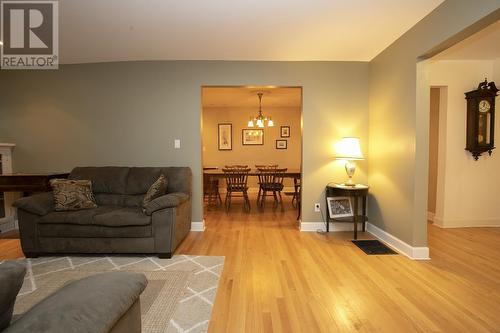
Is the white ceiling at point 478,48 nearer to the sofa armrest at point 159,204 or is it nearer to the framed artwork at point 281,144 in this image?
the sofa armrest at point 159,204

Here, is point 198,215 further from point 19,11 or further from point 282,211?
point 19,11

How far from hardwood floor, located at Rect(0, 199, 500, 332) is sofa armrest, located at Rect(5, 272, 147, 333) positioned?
94 centimetres

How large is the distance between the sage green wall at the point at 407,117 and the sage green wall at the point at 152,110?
403mm

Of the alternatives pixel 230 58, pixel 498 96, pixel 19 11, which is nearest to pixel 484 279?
pixel 498 96

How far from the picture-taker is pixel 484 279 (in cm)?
236

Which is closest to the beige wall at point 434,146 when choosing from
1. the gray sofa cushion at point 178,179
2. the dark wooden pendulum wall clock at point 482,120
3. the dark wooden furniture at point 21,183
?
the dark wooden pendulum wall clock at point 482,120

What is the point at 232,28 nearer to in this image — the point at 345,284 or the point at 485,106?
the point at 345,284

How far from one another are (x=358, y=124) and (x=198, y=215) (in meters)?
2.77

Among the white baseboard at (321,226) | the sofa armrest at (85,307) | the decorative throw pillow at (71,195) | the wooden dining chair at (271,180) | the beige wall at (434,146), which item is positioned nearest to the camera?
→ the sofa armrest at (85,307)

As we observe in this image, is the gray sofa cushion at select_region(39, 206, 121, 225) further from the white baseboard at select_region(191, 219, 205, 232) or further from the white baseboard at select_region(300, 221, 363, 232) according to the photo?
the white baseboard at select_region(300, 221, 363, 232)

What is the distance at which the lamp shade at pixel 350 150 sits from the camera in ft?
11.5

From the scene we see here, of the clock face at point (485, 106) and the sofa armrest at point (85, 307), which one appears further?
the clock face at point (485, 106)

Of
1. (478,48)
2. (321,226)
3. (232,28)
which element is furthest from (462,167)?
(232,28)

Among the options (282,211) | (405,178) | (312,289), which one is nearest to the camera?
(312,289)
